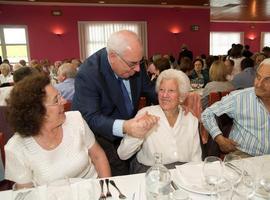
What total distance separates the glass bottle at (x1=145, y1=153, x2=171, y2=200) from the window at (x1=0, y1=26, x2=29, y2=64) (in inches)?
401

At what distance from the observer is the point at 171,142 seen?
2.02 metres

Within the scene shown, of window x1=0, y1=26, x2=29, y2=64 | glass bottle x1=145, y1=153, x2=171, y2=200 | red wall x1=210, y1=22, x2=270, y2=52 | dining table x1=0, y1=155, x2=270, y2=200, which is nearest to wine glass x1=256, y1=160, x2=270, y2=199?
dining table x1=0, y1=155, x2=270, y2=200

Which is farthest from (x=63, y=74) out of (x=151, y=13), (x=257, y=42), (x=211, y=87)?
(x=257, y=42)

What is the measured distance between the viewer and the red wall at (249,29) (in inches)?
754

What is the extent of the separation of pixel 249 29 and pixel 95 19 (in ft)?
44.5

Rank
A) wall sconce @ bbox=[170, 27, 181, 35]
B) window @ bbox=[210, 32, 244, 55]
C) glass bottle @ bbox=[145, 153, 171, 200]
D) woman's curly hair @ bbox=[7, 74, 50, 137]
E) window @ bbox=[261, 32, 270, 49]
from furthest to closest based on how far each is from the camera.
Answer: window @ bbox=[261, 32, 270, 49] → window @ bbox=[210, 32, 244, 55] → wall sconce @ bbox=[170, 27, 181, 35] → woman's curly hair @ bbox=[7, 74, 50, 137] → glass bottle @ bbox=[145, 153, 171, 200]

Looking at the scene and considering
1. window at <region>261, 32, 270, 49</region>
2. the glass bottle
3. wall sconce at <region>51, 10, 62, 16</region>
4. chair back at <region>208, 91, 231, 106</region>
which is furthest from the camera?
window at <region>261, 32, 270, 49</region>

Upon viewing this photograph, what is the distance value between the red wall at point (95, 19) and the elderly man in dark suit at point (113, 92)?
904 centimetres

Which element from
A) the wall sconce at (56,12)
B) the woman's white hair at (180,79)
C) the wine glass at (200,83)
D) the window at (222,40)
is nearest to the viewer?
the woman's white hair at (180,79)

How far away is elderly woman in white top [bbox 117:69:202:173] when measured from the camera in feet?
6.61

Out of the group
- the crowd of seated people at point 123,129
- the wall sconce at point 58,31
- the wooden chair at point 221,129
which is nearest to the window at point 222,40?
the wall sconce at point 58,31

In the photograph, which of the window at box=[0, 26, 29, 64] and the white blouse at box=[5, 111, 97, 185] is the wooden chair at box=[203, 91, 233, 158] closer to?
the white blouse at box=[5, 111, 97, 185]

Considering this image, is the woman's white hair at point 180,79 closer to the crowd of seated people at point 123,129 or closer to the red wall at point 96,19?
the crowd of seated people at point 123,129

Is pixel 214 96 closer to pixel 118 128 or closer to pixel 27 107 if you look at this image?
pixel 118 128
